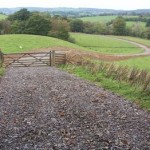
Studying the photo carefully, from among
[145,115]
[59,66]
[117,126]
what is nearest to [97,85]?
[145,115]

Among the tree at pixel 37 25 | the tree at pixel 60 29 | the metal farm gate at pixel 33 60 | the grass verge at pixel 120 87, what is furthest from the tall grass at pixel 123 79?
the tree at pixel 60 29

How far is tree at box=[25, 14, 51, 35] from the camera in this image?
3614 inches

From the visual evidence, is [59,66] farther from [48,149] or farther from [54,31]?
[54,31]

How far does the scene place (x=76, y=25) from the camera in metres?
133

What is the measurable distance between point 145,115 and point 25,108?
5.19 meters

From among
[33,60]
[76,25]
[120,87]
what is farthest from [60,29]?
[120,87]

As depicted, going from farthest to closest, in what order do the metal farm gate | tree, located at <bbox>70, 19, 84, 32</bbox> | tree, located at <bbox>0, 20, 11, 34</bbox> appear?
tree, located at <bbox>70, 19, 84, 32</bbox>, tree, located at <bbox>0, 20, 11, 34</bbox>, the metal farm gate

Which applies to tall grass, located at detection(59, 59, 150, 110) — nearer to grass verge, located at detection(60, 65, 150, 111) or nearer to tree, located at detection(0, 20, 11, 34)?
grass verge, located at detection(60, 65, 150, 111)

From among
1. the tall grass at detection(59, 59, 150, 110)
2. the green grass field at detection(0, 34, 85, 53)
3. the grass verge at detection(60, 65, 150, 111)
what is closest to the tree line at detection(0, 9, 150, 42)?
the green grass field at detection(0, 34, 85, 53)

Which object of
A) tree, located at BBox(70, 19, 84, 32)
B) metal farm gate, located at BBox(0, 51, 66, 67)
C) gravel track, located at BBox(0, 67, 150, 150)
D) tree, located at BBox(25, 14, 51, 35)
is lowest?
tree, located at BBox(70, 19, 84, 32)

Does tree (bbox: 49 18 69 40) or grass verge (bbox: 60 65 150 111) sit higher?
grass verge (bbox: 60 65 150 111)

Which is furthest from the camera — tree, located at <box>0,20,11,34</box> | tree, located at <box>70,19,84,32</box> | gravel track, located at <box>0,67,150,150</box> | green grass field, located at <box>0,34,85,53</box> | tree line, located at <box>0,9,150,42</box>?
tree, located at <box>70,19,84,32</box>

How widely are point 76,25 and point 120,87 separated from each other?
11313 centimetres

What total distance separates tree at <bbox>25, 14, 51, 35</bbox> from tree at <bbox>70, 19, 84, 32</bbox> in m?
37.0
